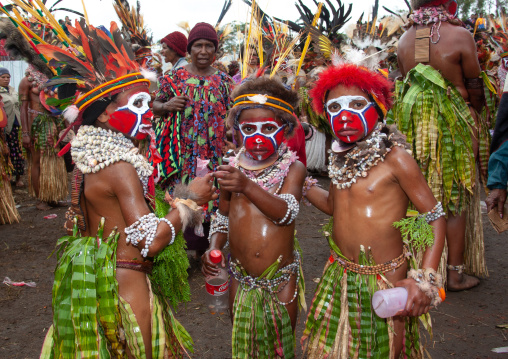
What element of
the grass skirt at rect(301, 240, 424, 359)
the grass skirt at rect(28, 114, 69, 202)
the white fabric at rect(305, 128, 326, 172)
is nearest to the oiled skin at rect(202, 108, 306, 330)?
the grass skirt at rect(301, 240, 424, 359)

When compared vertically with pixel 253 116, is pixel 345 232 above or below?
below

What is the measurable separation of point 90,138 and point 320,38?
72.6 inches

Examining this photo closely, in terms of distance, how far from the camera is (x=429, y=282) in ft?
6.73

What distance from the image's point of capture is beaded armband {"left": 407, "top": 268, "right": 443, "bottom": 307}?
2027 mm

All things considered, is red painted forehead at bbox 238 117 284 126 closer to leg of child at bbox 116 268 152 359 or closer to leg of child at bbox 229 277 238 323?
leg of child at bbox 229 277 238 323

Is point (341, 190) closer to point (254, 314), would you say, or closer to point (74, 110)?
point (254, 314)

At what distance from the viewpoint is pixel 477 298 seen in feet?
13.1

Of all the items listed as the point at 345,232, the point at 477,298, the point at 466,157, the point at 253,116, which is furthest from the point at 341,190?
the point at 477,298

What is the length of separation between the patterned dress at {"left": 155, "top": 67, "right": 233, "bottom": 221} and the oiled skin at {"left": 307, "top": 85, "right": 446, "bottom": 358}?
2.01 m

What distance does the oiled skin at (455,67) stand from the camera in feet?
12.4

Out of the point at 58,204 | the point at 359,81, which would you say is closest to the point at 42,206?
the point at 58,204

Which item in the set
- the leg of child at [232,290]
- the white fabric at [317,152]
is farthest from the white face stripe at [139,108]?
the white fabric at [317,152]

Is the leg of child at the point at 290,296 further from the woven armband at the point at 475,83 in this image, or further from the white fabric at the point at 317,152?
the white fabric at the point at 317,152

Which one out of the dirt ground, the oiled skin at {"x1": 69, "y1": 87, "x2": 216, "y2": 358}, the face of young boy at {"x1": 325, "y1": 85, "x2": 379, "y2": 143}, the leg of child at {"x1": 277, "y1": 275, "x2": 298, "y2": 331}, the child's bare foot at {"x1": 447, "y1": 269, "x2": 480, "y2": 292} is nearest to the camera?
the oiled skin at {"x1": 69, "y1": 87, "x2": 216, "y2": 358}
